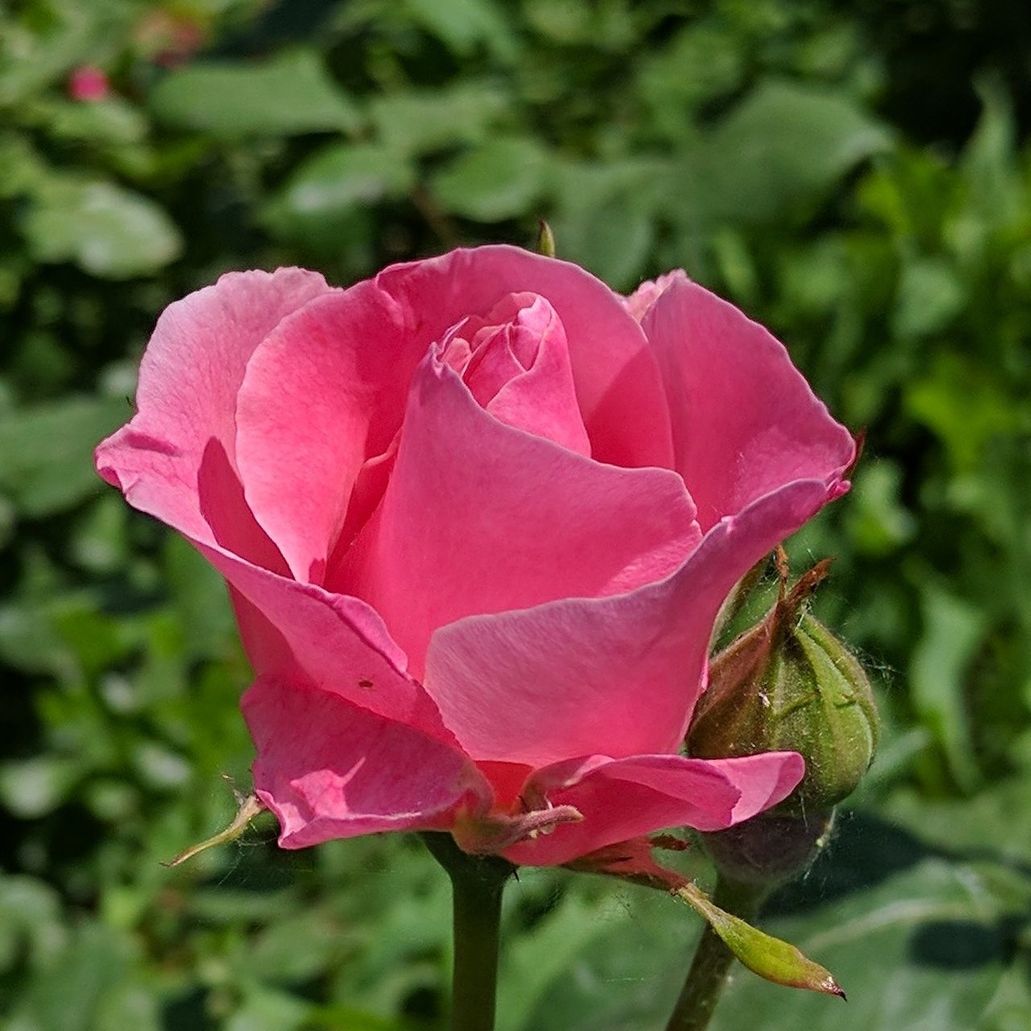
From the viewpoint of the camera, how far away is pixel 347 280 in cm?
207

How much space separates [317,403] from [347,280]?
146 centimetres

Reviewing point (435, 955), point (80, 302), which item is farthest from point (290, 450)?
point (80, 302)

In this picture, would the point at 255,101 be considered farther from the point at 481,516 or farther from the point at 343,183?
the point at 481,516

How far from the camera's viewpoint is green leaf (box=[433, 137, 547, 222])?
167 centimetres

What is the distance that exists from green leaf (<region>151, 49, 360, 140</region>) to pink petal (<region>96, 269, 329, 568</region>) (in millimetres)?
1041

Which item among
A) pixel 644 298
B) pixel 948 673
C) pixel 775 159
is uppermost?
pixel 644 298

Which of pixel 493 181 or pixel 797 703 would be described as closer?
pixel 797 703

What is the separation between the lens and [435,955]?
1.45 m

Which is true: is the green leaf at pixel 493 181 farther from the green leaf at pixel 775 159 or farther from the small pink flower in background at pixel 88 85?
the small pink flower in background at pixel 88 85

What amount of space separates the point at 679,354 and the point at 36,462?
3.74 ft

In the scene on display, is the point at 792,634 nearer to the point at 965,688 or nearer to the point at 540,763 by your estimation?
the point at 540,763

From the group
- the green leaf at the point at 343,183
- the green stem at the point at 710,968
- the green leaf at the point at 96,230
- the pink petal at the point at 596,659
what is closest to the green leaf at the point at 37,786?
the green leaf at the point at 96,230

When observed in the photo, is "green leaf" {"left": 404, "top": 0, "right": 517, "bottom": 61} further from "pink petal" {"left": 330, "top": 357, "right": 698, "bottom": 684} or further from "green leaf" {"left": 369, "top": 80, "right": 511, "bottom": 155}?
"pink petal" {"left": 330, "top": 357, "right": 698, "bottom": 684}

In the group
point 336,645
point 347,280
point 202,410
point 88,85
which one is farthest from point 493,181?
point 336,645
